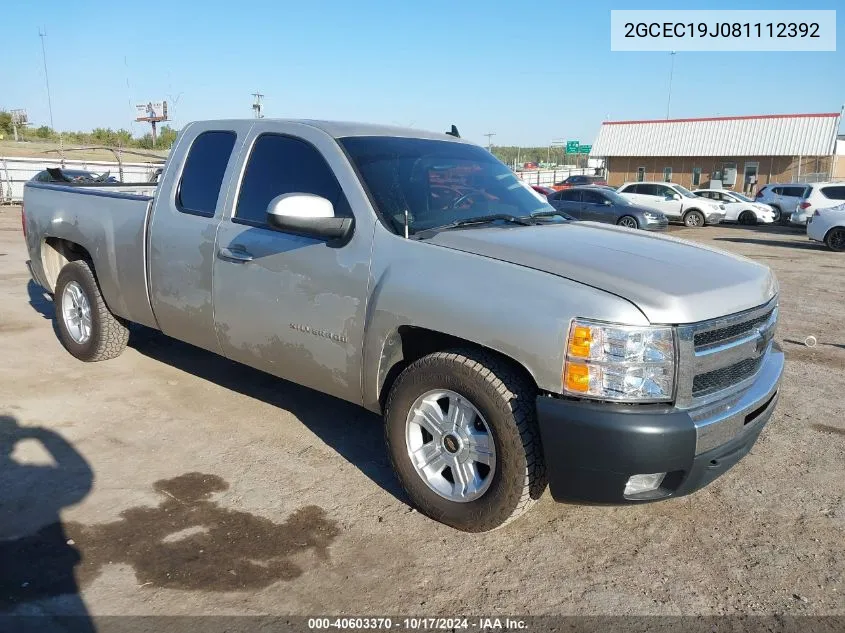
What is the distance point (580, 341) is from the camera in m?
2.78

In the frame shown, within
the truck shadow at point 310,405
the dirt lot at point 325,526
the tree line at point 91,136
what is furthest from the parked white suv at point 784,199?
the tree line at point 91,136

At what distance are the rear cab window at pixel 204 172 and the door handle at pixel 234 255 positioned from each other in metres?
0.31

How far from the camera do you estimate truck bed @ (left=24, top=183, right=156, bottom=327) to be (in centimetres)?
487

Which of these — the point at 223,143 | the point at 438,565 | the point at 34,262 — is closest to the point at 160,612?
the point at 438,565

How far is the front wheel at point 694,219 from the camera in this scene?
25.0 m

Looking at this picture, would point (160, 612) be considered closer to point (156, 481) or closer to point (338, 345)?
point (156, 481)

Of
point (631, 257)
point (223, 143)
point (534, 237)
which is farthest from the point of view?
point (223, 143)

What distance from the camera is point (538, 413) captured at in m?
2.86

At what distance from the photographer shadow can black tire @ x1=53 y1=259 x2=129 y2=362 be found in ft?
4.12

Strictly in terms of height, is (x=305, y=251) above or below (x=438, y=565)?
above

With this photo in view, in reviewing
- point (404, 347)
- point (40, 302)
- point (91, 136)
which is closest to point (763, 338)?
point (404, 347)

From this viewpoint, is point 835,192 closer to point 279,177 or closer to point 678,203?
point 678,203

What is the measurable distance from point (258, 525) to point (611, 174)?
4834cm

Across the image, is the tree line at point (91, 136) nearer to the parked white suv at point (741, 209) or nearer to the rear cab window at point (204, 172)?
the parked white suv at point (741, 209)
